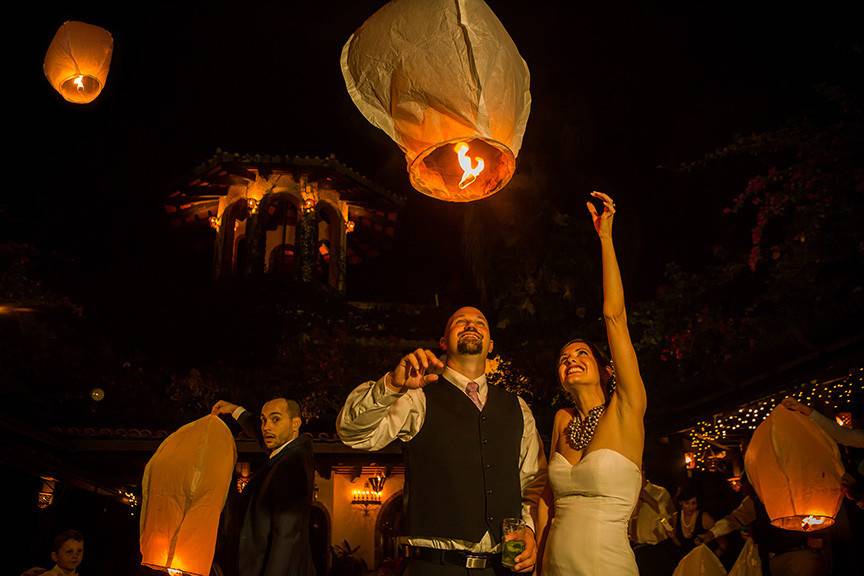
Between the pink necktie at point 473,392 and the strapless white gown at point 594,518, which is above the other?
the pink necktie at point 473,392

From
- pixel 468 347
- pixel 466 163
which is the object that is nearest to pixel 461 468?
pixel 468 347

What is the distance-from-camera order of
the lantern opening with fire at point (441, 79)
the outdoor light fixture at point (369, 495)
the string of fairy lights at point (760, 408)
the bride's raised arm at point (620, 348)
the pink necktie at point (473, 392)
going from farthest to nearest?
the outdoor light fixture at point (369, 495), the string of fairy lights at point (760, 408), the pink necktie at point (473, 392), the bride's raised arm at point (620, 348), the lantern opening with fire at point (441, 79)

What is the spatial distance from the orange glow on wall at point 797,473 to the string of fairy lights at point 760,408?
5.38 feet

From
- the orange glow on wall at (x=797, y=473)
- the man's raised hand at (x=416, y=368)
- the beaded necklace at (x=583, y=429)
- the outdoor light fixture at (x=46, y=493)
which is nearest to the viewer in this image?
the man's raised hand at (x=416, y=368)

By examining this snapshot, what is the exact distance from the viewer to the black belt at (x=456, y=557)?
3.57m

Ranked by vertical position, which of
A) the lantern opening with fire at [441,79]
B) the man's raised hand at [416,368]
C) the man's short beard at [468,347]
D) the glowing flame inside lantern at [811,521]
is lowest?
the glowing flame inside lantern at [811,521]

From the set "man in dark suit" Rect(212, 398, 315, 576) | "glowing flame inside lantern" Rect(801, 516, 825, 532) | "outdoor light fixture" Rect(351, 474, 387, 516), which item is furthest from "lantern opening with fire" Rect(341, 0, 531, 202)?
"outdoor light fixture" Rect(351, 474, 387, 516)

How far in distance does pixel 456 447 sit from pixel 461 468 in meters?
0.12

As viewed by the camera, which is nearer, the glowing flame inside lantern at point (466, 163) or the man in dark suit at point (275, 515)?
the glowing flame inside lantern at point (466, 163)

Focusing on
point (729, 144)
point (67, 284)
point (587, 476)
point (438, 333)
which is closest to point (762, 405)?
point (729, 144)

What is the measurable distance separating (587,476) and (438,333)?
11.2 m

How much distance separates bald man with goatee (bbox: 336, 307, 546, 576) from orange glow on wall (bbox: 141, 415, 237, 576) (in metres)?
2.24

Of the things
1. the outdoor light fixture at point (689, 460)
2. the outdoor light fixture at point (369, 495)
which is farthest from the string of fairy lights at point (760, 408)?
the outdoor light fixture at point (369, 495)

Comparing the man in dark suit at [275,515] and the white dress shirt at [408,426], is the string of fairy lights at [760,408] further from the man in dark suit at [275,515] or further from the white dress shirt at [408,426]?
the man in dark suit at [275,515]
